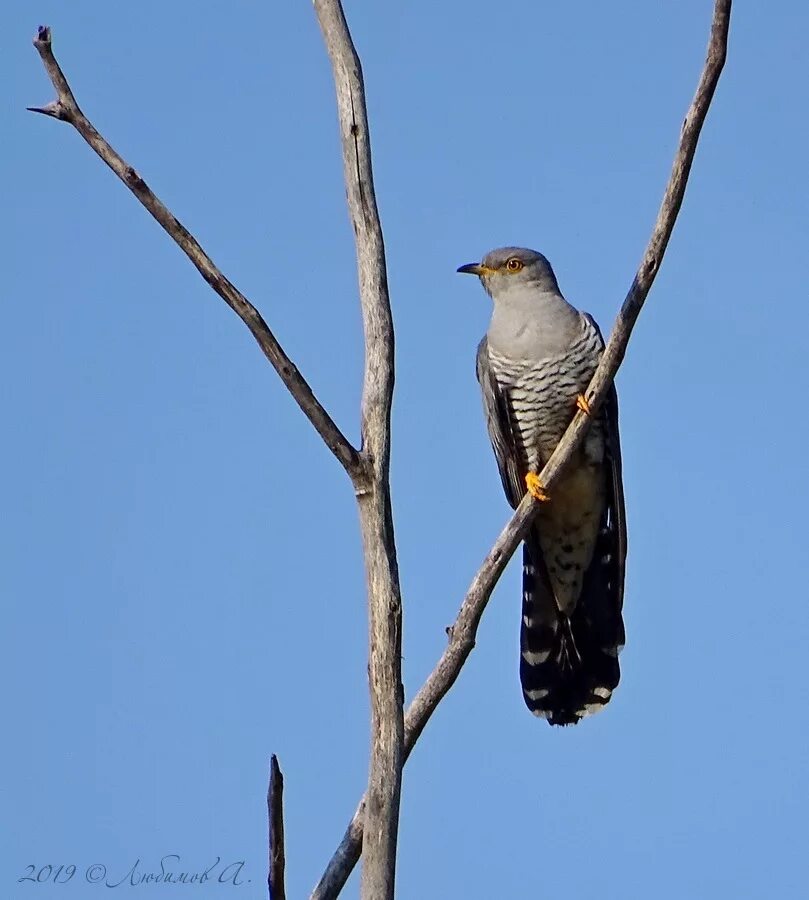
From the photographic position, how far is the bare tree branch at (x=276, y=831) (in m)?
3.40

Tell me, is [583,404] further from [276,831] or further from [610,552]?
[276,831]

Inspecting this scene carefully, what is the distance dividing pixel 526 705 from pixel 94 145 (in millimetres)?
3253

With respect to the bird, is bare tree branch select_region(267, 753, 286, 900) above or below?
below

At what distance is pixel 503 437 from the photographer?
6328 mm

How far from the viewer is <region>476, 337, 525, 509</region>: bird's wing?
20.7 feet

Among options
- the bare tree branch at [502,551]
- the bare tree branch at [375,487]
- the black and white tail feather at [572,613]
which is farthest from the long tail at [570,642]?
the bare tree branch at [375,487]

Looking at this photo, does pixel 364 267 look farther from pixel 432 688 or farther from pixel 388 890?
pixel 388 890

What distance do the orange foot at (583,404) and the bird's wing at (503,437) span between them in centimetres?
45

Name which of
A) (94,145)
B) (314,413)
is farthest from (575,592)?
(94,145)

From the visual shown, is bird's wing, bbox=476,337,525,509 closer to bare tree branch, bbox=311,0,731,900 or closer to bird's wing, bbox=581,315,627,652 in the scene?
bird's wing, bbox=581,315,627,652

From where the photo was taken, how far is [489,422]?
6.42 metres

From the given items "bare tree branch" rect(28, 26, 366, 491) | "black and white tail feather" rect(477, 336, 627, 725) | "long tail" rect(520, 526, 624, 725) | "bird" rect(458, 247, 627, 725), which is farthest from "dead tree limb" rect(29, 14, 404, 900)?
"long tail" rect(520, 526, 624, 725)

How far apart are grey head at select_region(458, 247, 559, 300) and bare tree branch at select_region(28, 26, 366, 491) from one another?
9.03 feet

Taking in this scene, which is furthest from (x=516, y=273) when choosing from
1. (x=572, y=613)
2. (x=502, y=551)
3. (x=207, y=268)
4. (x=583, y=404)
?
Result: (x=207, y=268)
